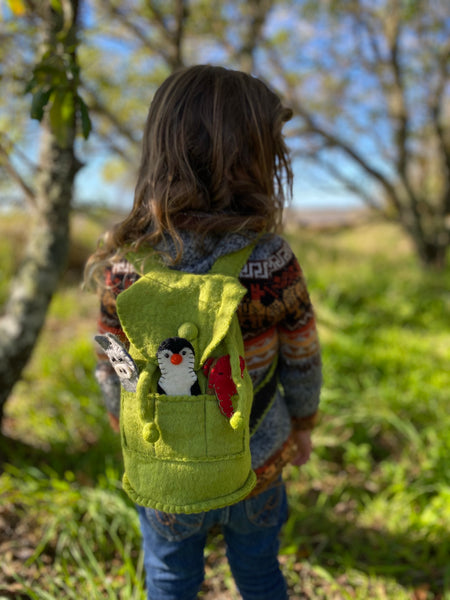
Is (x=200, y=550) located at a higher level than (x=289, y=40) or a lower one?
lower

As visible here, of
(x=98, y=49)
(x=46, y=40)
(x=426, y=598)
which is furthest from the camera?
(x=98, y=49)

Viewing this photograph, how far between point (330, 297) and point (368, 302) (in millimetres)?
443

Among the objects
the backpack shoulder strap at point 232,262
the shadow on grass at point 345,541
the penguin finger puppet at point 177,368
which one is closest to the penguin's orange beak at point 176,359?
the penguin finger puppet at point 177,368

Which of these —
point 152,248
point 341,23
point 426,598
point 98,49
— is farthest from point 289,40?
point 426,598

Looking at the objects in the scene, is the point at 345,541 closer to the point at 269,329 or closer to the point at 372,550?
the point at 372,550

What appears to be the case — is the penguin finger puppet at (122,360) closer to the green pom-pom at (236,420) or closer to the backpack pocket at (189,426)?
the backpack pocket at (189,426)

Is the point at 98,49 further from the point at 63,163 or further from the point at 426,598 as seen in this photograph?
the point at 426,598

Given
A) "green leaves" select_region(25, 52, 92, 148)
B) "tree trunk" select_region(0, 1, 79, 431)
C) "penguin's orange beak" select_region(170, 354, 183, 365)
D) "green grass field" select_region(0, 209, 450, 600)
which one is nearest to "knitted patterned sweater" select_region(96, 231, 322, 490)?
"penguin's orange beak" select_region(170, 354, 183, 365)

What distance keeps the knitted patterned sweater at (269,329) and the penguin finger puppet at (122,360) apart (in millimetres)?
167

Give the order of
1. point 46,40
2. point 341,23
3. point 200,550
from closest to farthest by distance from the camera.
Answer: point 200,550 < point 46,40 < point 341,23

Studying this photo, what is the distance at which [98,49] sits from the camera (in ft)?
12.4

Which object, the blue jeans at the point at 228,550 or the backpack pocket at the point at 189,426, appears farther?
the blue jeans at the point at 228,550

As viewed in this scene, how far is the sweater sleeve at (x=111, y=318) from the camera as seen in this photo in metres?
1.15

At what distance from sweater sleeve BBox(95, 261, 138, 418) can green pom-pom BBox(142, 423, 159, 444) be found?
26cm
